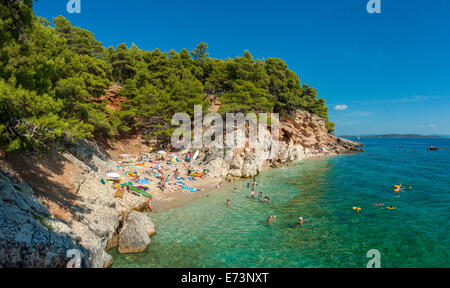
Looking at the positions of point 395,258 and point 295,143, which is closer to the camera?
point 395,258

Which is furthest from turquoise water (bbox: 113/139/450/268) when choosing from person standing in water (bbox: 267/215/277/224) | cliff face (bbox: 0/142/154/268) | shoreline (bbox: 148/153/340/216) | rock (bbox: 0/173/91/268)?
rock (bbox: 0/173/91/268)

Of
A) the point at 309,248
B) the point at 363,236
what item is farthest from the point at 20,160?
the point at 363,236

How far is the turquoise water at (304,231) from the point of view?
1095cm

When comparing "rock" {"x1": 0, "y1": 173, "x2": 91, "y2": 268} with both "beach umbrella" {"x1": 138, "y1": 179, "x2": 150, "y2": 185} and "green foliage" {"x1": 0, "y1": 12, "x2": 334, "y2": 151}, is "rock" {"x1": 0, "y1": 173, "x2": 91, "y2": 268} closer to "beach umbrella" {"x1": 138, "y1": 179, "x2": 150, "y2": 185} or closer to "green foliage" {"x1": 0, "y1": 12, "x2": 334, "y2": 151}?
"green foliage" {"x1": 0, "y1": 12, "x2": 334, "y2": 151}

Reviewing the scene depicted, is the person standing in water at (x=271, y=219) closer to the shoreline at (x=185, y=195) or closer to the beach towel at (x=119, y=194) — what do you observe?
the shoreline at (x=185, y=195)

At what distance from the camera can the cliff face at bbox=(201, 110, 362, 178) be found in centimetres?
2900

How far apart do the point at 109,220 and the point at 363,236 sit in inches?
633

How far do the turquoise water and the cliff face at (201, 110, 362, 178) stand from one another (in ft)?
19.5

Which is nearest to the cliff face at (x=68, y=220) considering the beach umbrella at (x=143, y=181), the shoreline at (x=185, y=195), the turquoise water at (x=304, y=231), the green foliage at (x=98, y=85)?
the turquoise water at (x=304, y=231)

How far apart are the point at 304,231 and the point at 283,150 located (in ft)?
96.0

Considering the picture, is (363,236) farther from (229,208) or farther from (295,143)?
(295,143)
